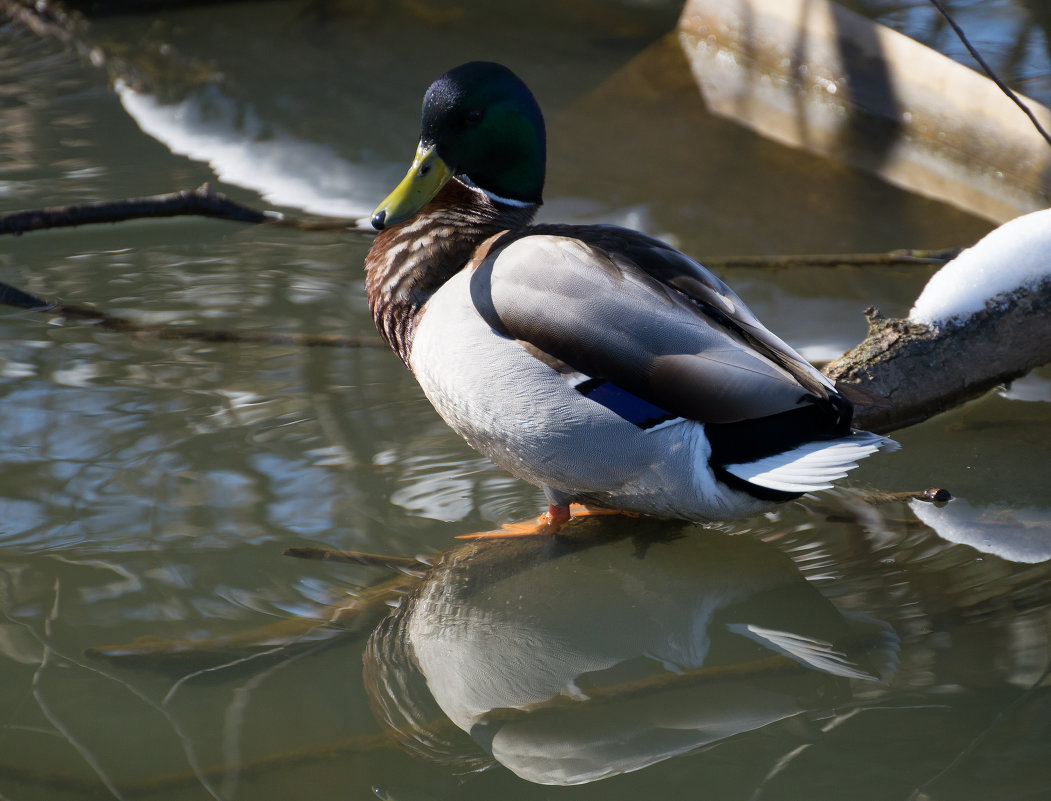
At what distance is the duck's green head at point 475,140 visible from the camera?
9.16ft

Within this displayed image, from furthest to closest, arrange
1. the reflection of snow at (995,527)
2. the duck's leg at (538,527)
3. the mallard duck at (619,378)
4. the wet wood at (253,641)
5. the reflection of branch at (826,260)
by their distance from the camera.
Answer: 1. the reflection of branch at (826,260)
2. the duck's leg at (538,527)
3. the reflection of snow at (995,527)
4. the mallard duck at (619,378)
5. the wet wood at (253,641)

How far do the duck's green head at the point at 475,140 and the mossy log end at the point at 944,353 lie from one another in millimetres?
1037

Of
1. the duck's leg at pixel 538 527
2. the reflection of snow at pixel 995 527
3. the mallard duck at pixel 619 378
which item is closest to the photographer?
the mallard duck at pixel 619 378

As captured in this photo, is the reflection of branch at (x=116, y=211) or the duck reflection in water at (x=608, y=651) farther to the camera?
the reflection of branch at (x=116, y=211)

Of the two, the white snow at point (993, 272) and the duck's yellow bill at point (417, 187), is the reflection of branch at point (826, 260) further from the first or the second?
the duck's yellow bill at point (417, 187)

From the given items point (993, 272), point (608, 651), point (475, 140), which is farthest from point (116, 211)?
point (993, 272)

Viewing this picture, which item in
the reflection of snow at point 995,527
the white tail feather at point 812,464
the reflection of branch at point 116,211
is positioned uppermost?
the reflection of branch at point 116,211

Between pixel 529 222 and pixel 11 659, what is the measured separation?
1682 mm

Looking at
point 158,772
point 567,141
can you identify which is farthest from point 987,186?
point 158,772

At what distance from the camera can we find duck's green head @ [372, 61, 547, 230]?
279cm

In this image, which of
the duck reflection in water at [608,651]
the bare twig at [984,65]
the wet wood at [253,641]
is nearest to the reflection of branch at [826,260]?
the bare twig at [984,65]

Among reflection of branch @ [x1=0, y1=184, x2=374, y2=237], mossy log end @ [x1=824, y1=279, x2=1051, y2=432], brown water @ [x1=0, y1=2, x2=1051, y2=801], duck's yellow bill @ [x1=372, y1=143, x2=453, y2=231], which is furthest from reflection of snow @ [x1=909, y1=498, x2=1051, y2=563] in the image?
reflection of branch @ [x1=0, y1=184, x2=374, y2=237]

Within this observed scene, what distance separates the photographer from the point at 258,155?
529 cm

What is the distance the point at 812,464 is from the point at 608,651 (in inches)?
23.8
